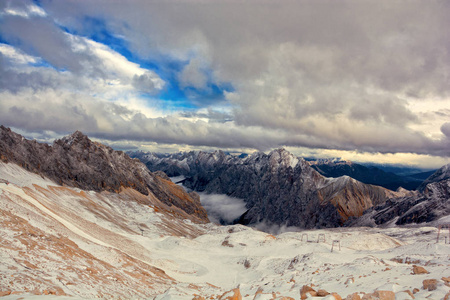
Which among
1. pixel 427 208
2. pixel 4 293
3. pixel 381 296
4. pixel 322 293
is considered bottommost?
pixel 427 208

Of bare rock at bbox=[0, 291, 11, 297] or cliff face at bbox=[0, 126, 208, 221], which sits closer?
bare rock at bbox=[0, 291, 11, 297]

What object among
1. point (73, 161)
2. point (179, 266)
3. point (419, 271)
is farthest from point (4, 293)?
point (73, 161)

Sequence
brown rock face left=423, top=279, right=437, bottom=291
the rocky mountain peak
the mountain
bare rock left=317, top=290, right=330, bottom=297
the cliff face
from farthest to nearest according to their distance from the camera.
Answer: the rocky mountain peak, the mountain, the cliff face, bare rock left=317, top=290, right=330, bottom=297, brown rock face left=423, top=279, right=437, bottom=291

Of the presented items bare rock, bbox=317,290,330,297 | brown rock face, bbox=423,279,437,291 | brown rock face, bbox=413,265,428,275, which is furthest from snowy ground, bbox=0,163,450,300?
bare rock, bbox=317,290,330,297

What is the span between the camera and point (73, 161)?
155 meters

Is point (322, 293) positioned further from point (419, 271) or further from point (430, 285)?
point (419, 271)

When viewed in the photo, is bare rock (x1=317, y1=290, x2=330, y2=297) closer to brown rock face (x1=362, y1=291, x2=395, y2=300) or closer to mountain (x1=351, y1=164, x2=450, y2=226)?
brown rock face (x1=362, y1=291, x2=395, y2=300)

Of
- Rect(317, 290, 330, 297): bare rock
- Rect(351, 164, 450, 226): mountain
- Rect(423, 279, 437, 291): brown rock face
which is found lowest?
Rect(351, 164, 450, 226): mountain

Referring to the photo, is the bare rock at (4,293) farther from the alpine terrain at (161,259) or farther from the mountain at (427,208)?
the mountain at (427,208)

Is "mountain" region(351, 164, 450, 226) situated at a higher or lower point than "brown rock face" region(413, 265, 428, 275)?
lower

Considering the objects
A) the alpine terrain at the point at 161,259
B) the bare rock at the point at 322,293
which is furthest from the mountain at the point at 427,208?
the bare rock at the point at 322,293

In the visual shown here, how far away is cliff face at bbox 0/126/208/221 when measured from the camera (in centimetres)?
12562

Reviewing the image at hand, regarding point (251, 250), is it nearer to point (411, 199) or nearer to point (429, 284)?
point (429, 284)

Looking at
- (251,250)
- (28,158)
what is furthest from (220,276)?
(28,158)
